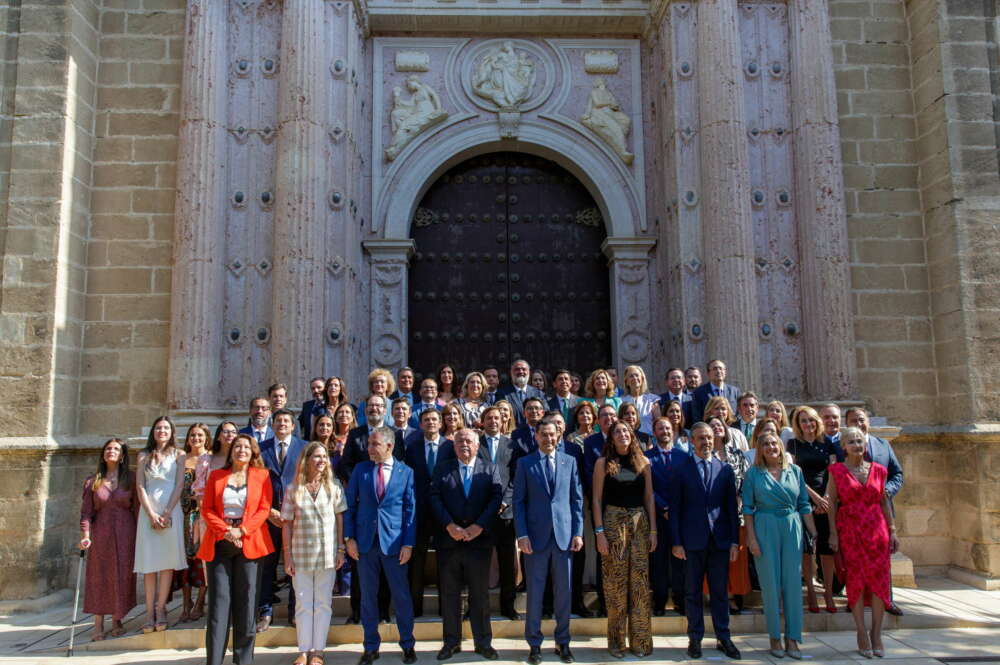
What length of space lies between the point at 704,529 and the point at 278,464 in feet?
11.5

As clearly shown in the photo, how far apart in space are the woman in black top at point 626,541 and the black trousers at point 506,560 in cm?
90

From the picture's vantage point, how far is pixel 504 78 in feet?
35.4

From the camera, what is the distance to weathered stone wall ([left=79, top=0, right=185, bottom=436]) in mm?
9383

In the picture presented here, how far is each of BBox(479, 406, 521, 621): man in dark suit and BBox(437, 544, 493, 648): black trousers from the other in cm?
33

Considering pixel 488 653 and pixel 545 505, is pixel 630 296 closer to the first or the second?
pixel 545 505

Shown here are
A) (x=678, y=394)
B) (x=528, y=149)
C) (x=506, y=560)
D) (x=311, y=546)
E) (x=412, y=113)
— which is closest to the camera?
(x=311, y=546)

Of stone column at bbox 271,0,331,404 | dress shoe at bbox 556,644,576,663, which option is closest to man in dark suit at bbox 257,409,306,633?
stone column at bbox 271,0,331,404

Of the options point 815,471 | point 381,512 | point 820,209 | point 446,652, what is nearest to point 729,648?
point 815,471

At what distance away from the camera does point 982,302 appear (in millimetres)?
9312

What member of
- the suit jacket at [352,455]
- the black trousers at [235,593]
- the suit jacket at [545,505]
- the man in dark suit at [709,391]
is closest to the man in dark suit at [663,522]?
the suit jacket at [545,505]

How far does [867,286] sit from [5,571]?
10.2 m

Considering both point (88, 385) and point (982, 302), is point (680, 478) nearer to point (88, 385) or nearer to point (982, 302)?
point (982, 302)

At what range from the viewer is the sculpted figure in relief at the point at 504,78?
Answer: 1076 cm

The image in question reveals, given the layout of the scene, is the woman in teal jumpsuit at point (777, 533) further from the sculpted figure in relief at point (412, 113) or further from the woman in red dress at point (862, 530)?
the sculpted figure in relief at point (412, 113)
